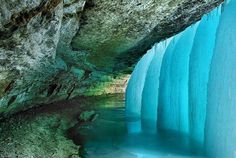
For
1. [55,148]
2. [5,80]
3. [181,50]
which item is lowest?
[55,148]

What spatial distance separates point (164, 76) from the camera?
13.3 meters

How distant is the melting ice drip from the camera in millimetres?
7449

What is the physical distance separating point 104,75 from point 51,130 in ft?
23.8

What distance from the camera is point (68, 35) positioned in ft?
29.9

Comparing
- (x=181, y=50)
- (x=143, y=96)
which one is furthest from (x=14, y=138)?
(x=143, y=96)

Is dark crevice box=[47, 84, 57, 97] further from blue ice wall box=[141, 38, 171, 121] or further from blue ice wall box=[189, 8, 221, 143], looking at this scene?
blue ice wall box=[189, 8, 221, 143]

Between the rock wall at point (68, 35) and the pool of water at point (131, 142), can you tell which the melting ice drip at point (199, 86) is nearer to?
the pool of water at point (131, 142)

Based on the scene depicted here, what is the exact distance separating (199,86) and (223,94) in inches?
92.9

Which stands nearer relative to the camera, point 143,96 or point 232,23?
point 232,23

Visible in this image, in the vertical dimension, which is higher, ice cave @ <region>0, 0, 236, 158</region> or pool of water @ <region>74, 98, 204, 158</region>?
ice cave @ <region>0, 0, 236, 158</region>

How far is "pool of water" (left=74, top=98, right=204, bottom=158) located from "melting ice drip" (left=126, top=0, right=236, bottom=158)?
497mm

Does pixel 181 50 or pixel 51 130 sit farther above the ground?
pixel 181 50

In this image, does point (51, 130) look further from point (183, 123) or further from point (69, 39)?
point (183, 123)

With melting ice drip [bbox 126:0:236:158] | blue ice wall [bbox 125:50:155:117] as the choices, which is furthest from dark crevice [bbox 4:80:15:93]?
blue ice wall [bbox 125:50:155:117]
